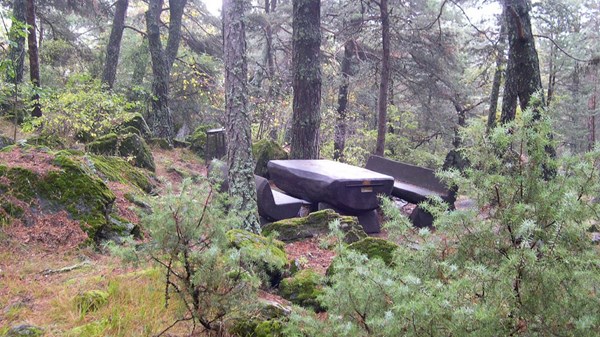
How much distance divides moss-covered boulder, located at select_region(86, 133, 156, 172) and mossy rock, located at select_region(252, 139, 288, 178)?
2.46 m

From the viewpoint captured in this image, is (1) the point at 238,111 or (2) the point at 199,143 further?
(2) the point at 199,143

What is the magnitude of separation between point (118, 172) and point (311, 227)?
289 cm

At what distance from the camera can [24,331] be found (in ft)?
8.39

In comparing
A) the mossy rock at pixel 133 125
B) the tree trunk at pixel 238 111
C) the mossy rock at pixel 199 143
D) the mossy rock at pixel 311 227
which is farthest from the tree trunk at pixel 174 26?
the mossy rock at pixel 311 227

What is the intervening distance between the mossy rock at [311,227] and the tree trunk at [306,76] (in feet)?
12.1

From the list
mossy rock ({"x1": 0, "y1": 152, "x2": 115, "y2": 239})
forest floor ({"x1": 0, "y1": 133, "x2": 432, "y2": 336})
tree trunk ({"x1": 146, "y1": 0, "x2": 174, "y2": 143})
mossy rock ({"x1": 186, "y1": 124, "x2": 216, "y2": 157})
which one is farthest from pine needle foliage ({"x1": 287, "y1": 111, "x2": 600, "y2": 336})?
tree trunk ({"x1": 146, "y1": 0, "x2": 174, "y2": 143})

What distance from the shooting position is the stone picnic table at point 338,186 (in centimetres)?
726

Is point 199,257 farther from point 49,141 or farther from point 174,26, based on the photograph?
point 174,26

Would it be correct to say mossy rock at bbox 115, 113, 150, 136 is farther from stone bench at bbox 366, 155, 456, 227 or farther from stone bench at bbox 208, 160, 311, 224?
stone bench at bbox 366, 155, 456, 227

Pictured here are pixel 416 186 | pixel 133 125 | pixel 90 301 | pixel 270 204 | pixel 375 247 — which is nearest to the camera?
pixel 90 301

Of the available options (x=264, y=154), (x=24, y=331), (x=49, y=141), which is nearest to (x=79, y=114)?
(x=49, y=141)

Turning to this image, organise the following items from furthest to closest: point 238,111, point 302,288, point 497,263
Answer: point 238,111 < point 302,288 < point 497,263

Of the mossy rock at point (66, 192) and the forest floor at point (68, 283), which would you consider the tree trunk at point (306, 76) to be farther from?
the mossy rock at point (66, 192)

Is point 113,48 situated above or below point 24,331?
above
